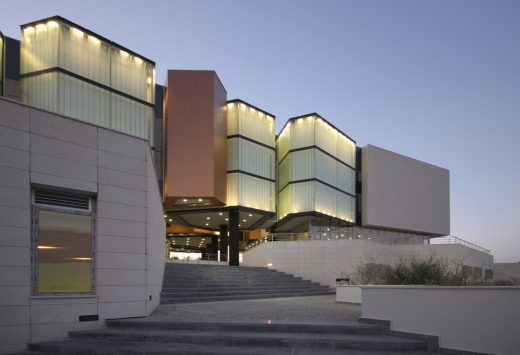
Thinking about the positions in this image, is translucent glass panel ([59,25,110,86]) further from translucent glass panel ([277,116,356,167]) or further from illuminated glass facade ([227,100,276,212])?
translucent glass panel ([277,116,356,167])

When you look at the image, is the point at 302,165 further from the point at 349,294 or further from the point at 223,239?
the point at 349,294

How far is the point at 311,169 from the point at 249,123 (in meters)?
6.51

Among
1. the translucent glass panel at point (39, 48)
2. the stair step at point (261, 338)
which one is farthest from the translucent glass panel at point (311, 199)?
the stair step at point (261, 338)

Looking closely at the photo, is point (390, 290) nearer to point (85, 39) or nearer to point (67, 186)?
point (67, 186)

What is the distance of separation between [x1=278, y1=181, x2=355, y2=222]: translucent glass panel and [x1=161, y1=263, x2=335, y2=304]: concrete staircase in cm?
1115

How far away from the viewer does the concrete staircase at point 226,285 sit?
20.1 meters

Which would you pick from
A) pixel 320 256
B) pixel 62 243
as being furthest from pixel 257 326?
pixel 320 256

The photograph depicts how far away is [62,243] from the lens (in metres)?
11.2

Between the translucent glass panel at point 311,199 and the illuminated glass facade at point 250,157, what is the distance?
160 cm

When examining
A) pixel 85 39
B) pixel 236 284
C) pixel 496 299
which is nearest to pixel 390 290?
pixel 496 299

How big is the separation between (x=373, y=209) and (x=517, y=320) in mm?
42261

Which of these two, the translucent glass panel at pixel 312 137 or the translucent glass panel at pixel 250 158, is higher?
the translucent glass panel at pixel 312 137

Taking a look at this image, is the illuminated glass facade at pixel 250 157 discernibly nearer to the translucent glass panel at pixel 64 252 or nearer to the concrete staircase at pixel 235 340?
the translucent glass panel at pixel 64 252

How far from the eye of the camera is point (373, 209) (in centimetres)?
4988
